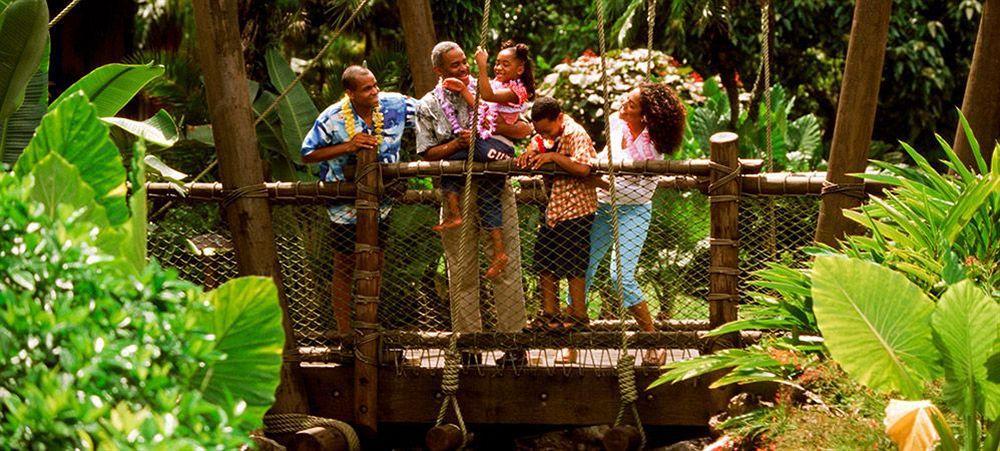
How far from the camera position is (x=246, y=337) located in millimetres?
Answer: 2930

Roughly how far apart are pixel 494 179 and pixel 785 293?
1.25m

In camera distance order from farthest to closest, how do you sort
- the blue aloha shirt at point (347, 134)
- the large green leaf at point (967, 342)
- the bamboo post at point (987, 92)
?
the bamboo post at point (987, 92)
the blue aloha shirt at point (347, 134)
the large green leaf at point (967, 342)

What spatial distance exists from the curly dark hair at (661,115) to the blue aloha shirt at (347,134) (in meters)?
0.96

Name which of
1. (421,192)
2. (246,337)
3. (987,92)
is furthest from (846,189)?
(246,337)

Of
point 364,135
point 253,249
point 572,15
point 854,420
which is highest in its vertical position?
point 572,15

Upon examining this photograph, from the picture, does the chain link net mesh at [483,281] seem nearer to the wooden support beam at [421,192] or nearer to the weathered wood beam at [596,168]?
the wooden support beam at [421,192]

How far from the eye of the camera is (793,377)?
4.88 meters

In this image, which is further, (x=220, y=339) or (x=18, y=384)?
(x=220, y=339)

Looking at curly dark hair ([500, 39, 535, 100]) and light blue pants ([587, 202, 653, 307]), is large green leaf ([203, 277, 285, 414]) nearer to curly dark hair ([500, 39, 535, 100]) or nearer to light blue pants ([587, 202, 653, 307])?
light blue pants ([587, 202, 653, 307])

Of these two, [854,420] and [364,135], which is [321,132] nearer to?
[364,135]

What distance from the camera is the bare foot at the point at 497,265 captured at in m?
5.54

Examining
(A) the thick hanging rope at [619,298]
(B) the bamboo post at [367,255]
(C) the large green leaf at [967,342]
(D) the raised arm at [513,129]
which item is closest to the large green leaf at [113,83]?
(B) the bamboo post at [367,255]

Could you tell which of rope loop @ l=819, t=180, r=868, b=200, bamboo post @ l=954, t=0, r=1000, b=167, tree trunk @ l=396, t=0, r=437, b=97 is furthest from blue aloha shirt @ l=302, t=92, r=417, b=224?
bamboo post @ l=954, t=0, r=1000, b=167

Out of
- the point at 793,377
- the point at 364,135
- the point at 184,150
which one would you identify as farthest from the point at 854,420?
the point at 184,150
